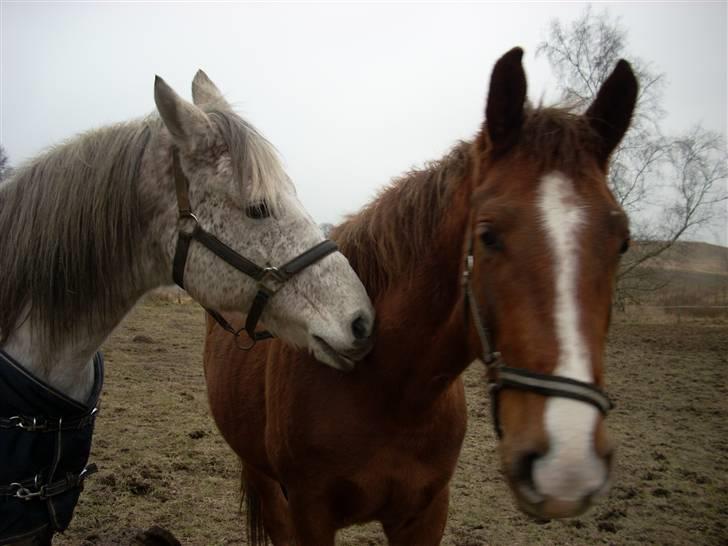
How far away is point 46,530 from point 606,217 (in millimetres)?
2512

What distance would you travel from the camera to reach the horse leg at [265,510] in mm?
3742

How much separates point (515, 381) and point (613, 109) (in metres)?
1.04

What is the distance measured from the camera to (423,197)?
213cm

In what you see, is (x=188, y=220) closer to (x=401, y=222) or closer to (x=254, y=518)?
(x=401, y=222)

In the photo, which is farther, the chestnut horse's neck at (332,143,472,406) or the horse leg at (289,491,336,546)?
the horse leg at (289,491,336,546)

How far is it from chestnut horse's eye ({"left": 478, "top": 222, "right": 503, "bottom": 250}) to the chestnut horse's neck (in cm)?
31

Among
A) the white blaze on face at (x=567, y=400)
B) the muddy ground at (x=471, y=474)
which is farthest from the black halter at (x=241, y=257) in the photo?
the muddy ground at (x=471, y=474)

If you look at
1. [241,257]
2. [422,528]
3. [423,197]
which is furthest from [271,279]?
[422,528]

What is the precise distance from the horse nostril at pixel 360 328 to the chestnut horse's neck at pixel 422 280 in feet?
0.55

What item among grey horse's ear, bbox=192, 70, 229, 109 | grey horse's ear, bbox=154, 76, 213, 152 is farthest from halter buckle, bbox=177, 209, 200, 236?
grey horse's ear, bbox=192, 70, 229, 109

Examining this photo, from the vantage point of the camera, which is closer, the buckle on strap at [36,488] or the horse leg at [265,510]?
the buckle on strap at [36,488]

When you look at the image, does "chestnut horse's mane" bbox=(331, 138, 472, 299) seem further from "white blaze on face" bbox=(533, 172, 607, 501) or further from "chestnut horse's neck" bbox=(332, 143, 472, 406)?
"white blaze on face" bbox=(533, 172, 607, 501)

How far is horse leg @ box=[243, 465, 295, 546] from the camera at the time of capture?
147 inches

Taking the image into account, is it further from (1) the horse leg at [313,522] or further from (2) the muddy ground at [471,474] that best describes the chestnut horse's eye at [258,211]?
(2) the muddy ground at [471,474]
